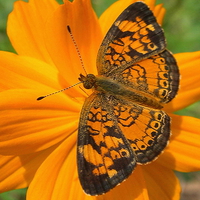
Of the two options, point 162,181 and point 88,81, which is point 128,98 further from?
point 162,181

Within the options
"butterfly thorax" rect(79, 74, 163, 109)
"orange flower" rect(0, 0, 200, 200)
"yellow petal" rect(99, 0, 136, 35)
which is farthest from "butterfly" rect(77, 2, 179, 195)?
"yellow petal" rect(99, 0, 136, 35)

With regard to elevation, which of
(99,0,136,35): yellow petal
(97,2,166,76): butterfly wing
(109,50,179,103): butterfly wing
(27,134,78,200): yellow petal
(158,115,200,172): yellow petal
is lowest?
(158,115,200,172): yellow petal

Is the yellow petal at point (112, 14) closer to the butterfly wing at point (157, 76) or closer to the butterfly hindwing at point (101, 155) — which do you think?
the butterfly wing at point (157, 76)

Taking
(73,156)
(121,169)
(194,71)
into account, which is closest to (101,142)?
(121,169)

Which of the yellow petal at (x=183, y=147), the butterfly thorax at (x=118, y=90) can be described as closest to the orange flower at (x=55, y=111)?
the yellow petal at (x=183, y=147)

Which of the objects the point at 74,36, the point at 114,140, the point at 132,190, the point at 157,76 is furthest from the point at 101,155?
the point at 74,36

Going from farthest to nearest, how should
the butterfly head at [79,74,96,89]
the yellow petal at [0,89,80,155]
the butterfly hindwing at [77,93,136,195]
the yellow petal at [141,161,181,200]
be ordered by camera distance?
the yellow petal at [141,161,181,200]
the butterfly head at [79,74,96,89]
the yellow petal at [0,89,80,155]
the butterfly hindwing at [77,93,136,195]

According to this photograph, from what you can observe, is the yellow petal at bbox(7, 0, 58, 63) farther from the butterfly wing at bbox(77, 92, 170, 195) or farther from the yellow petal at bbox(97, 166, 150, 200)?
the yellow petal at bbox(97, 166, 150, 200)

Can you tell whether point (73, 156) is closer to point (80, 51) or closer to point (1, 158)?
point (1, 158)
